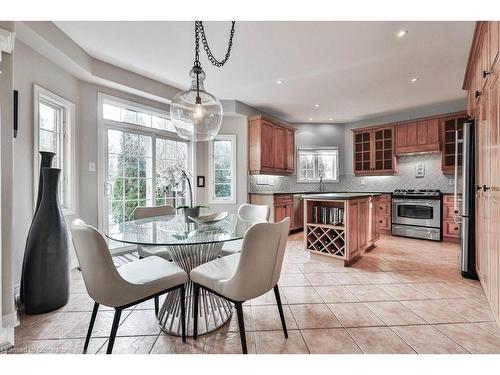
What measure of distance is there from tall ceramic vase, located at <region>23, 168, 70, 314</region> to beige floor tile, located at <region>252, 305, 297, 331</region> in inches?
65.7

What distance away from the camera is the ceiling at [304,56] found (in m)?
2.37

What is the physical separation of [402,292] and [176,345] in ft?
6.93

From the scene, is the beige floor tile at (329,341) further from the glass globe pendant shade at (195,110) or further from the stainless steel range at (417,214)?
the stainless steel range at (417,214)

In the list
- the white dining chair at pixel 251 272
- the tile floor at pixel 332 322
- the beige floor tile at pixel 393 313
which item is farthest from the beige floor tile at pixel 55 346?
the beige floor tile at pixel 393 313

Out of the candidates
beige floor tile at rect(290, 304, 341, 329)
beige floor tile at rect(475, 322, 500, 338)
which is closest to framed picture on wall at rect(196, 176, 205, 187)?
beige floor tile at rect(290, 304, 341, 329)

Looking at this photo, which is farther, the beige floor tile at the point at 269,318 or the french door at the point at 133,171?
the french door at the point at 133,171

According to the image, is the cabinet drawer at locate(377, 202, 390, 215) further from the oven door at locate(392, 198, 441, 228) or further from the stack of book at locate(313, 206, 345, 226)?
the stack of book at locate(313, 206, 345, 226)

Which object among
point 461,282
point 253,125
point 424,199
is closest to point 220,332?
point 461,282

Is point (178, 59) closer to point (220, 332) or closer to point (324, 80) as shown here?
point (324, 80)

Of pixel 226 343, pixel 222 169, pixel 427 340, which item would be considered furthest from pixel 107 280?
pixel 222 169

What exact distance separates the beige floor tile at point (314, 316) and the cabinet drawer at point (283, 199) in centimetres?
A: 272

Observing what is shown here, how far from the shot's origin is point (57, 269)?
2008mm

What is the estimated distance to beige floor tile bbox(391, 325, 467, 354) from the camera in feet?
4.91
